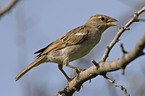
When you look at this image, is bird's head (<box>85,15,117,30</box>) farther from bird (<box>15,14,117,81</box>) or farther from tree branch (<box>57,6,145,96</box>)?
tree branch (<box>57,6,145,96</box>)

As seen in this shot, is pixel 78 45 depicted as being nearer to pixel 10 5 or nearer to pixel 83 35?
pixel 83 35

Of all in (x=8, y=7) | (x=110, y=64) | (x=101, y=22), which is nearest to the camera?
(x=110, y=64)

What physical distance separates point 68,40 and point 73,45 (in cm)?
32

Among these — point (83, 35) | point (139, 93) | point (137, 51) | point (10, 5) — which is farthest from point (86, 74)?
point (10, 5)

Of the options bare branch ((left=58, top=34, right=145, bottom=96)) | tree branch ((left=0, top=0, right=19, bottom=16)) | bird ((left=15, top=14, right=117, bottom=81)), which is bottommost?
bare branch ((left=58, top=34, right=145, bottom=96))

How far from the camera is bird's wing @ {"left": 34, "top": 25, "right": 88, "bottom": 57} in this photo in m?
5.92

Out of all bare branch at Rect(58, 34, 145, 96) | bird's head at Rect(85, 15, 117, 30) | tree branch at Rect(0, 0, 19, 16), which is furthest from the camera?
bird's head at Rect(85, 15, 117, 30)

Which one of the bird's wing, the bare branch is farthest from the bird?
the bare branch

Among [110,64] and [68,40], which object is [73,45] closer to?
[68,40]

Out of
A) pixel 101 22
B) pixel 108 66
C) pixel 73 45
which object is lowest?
pixel 108 66

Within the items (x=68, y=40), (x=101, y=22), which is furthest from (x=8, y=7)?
(x=101, y=22)

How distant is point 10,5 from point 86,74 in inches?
102

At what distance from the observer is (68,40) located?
608 centimetres

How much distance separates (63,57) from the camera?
571cm
